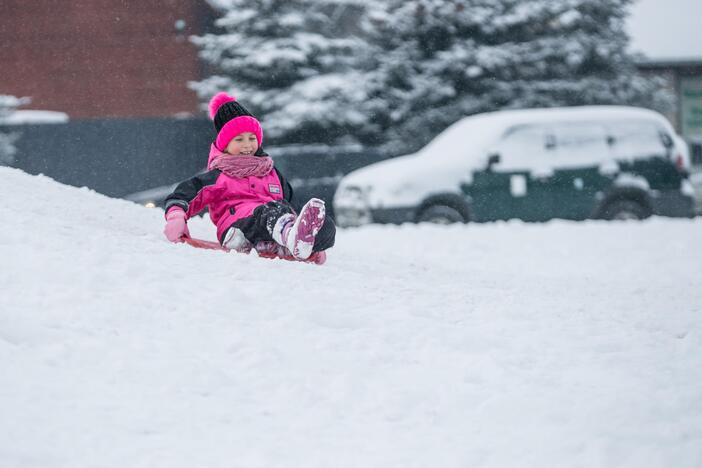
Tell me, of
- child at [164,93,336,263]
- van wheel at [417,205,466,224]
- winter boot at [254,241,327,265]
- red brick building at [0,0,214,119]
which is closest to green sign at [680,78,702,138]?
red brick building at [0,0,214,119]

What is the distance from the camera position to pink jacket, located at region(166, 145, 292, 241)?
5.12 metres

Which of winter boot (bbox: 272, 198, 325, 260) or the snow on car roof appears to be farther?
the snow on car roof

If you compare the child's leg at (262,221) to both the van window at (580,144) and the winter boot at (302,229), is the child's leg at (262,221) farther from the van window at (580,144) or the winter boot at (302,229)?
the van window at (580,144)

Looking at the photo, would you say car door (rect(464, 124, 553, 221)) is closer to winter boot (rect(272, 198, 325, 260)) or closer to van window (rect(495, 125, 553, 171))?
van window (rect(495, 125, 553, 171))

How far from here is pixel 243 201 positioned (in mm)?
5188

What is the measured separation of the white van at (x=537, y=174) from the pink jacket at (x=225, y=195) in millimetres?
5437

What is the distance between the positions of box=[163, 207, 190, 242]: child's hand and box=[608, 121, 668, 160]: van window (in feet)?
25.9

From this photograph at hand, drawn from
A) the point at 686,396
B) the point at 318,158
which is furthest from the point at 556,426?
the point at 318,158

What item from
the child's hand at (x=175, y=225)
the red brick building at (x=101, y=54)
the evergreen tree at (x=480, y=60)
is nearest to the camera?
the child's hand at (x=175, y=225)

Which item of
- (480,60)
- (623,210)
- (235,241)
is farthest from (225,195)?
(480,60)

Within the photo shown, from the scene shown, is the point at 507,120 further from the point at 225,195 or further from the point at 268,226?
the point at 268,226

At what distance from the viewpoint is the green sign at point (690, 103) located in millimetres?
26938

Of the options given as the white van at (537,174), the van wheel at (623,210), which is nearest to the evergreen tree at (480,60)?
the white van at (537,174)

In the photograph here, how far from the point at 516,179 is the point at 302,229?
6.87 m
